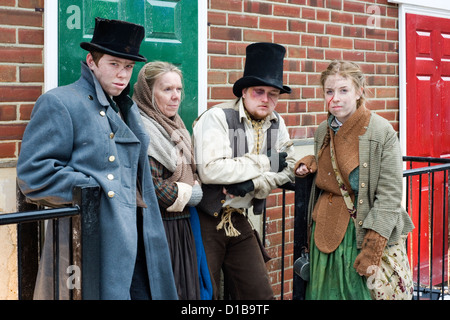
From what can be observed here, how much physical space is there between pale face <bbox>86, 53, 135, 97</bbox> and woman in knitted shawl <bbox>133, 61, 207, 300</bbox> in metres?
0.38

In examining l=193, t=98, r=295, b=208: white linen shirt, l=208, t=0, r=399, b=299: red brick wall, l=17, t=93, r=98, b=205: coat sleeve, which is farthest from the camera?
l=208, t=0, r=399, b=299: red brick wall

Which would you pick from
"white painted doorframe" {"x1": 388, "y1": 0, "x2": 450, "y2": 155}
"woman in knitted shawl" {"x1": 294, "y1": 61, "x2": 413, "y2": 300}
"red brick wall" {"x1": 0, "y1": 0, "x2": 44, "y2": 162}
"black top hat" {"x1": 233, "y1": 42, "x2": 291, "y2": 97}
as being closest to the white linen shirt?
"black top hat" {"x1": 233, "y1": 42, "x2": 291, "y2": 97}

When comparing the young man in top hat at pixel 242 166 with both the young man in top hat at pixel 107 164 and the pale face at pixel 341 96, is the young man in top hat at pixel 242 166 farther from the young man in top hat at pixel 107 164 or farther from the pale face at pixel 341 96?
the young man in top hat at pixel 107 164

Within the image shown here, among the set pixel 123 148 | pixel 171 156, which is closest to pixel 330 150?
pixel 171 156

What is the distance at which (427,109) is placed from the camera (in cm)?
659

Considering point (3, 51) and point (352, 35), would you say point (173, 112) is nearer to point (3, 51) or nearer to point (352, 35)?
point (3, 51)

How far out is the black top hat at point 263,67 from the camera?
3922 millimetres

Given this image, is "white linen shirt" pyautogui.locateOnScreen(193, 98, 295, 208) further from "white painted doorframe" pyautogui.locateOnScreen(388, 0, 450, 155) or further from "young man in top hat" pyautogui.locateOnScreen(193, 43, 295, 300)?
"white painted doorframe" pyautogui.locateOnScreen(388, 0, 450, 155)

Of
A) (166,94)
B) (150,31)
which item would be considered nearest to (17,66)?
(166,94)

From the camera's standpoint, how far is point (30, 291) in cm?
363

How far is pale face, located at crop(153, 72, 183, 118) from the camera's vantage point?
377cm
